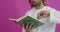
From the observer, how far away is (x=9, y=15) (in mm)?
2141

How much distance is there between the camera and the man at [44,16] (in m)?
1.50

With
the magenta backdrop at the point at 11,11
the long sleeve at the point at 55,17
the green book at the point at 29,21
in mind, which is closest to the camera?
the green book at the point at 29,21

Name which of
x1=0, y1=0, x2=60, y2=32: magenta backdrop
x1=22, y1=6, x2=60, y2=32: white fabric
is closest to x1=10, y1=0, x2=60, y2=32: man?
x1=22, y1=6, x2=60, y2=32: white fabric

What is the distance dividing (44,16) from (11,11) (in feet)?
2.20

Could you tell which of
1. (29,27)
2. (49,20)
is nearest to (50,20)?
(49,20)

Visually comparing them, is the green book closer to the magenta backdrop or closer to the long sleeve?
the long sleeve

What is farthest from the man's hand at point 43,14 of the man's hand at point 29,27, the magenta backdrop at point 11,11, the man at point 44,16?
the magenta backdrop at point 11,11

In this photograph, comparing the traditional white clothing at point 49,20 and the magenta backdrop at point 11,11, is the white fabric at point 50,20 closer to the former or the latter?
the traditional white clothing at point 49,20

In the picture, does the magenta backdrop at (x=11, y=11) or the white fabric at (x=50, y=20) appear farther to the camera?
the magenta backdrop at (x=11, y=11)

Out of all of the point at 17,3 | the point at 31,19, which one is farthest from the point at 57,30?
the point at 31,19

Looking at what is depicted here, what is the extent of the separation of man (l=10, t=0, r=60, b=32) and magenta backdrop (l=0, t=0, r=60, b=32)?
0.50m

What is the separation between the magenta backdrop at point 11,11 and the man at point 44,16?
50 cm

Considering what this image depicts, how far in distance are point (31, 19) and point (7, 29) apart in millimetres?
800

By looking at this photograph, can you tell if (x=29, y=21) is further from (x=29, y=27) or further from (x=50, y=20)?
(x=50, y=20)
